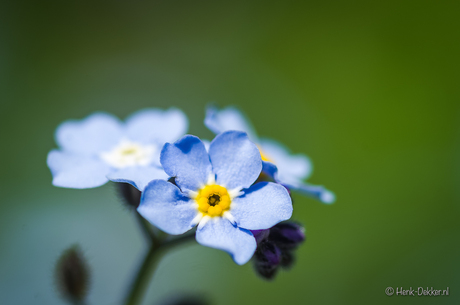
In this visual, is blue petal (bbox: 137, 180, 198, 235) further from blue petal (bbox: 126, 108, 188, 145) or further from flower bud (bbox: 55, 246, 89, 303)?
flower bud (bbox: 55, 246, 89, 303)

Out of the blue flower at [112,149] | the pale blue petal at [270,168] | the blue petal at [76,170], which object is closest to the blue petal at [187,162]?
the blue flower at [112,149]

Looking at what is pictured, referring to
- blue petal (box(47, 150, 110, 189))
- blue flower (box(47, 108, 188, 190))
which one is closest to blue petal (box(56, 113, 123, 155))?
blue flower (box(47, 108, 188, 190))

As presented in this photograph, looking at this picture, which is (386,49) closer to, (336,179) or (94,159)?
(336,179)

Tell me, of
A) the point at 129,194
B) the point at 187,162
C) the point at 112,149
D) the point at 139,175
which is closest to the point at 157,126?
the point at 112,149

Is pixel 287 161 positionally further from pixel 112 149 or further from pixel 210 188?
pixel 210 188

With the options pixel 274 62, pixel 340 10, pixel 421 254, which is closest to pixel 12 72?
pixel 274 62

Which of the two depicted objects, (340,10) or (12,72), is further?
(340,10)
